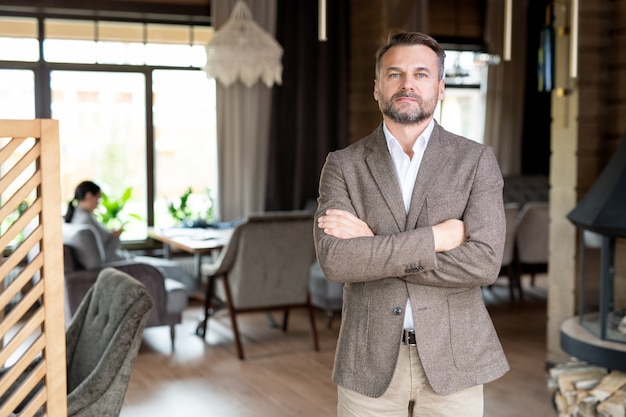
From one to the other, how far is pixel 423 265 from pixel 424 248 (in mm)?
43

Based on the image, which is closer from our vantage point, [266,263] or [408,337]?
[408,337]

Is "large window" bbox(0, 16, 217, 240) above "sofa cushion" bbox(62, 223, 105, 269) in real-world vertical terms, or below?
above

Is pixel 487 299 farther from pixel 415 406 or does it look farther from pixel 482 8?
pixel 415 406

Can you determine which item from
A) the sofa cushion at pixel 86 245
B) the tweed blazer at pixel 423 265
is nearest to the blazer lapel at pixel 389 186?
the tweed blazer at pixel 423 265

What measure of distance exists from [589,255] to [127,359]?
3326mm

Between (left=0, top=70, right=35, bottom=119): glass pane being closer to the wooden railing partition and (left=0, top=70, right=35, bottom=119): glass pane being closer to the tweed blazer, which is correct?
the wooden railing partition

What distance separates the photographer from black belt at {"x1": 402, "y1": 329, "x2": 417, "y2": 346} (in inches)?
87.9

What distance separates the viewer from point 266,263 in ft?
19.4

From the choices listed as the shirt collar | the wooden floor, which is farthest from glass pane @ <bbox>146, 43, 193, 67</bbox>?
the shirt collar

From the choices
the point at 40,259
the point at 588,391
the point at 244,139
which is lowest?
the point at 588,391

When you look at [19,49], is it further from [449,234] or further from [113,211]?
[449,234]

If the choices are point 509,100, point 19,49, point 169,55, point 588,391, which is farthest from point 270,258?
point 509,100

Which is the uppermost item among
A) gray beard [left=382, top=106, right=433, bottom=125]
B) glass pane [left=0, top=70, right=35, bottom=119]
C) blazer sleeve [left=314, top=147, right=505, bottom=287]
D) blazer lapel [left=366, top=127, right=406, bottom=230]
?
glass pane [left=0, top=70, right=35, bottom=119]

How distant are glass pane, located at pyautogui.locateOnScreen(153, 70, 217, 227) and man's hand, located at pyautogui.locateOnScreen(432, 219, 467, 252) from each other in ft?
20.3
